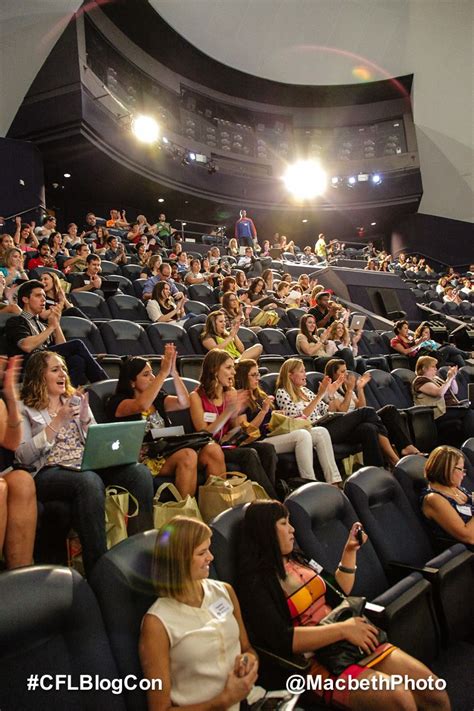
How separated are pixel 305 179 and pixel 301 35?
11.2ft

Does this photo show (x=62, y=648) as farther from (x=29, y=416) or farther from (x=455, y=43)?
(x=455, y=43)

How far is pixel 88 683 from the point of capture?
94 cm

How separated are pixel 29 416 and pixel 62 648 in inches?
33.9

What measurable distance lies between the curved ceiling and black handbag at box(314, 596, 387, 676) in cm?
1128

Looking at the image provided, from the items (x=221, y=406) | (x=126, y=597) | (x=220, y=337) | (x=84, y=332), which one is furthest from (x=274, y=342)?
(x=126, y=597)

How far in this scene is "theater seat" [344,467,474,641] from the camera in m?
1.50

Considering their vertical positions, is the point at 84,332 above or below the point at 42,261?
below

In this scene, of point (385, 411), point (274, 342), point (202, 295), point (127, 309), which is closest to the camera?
point (385, 411)

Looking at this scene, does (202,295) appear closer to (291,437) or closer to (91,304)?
(91,304)

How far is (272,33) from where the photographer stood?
1174 centimetres

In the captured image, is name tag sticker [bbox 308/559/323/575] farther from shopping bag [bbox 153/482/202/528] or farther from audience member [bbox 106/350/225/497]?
audience member [bbox 106/350/225/497]

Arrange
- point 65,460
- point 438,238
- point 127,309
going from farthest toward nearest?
point 438,238 → point 127,309 → point 65,460

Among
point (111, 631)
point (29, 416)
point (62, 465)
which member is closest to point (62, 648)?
point (111, 631)

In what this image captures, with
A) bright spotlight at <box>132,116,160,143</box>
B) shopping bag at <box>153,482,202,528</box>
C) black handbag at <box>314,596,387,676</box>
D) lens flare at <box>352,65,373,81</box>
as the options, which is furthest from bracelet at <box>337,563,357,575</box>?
A: lens flare at <box>352,65,373,81</box>
